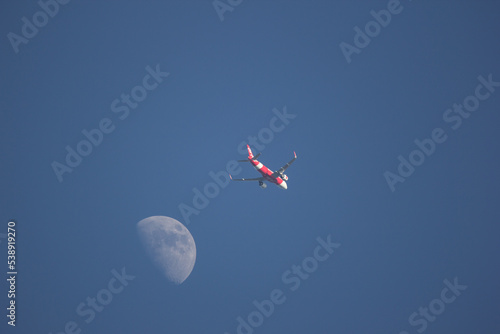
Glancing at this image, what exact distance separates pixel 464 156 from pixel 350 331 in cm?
9373

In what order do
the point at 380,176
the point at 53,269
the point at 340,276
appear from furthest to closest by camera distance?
the point at 380,176, the point at 340,276, the point at 53,269

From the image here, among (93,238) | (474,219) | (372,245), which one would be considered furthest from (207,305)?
(474,219)

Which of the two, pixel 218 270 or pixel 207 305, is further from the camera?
pixel 218 270

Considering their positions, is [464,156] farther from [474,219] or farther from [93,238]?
[93,238]

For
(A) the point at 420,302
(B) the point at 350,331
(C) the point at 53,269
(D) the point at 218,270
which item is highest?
(C) the point at 53,269

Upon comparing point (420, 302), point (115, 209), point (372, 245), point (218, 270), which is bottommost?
point (420, 302)

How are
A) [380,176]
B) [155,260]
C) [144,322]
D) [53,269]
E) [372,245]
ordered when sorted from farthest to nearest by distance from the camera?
[380,176] < [372,245] < [53,269] < [144,322] < [155,260]

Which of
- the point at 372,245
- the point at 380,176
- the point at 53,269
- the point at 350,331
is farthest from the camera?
the point at 380,176

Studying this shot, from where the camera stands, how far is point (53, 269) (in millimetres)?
105375

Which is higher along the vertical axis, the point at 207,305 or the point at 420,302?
the point at 207,305

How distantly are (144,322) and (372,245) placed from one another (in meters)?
83.7

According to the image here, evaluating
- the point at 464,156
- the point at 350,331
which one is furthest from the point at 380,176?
the point at 350,331

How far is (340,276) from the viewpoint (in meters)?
131

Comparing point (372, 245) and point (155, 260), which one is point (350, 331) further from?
point (155, 260)
